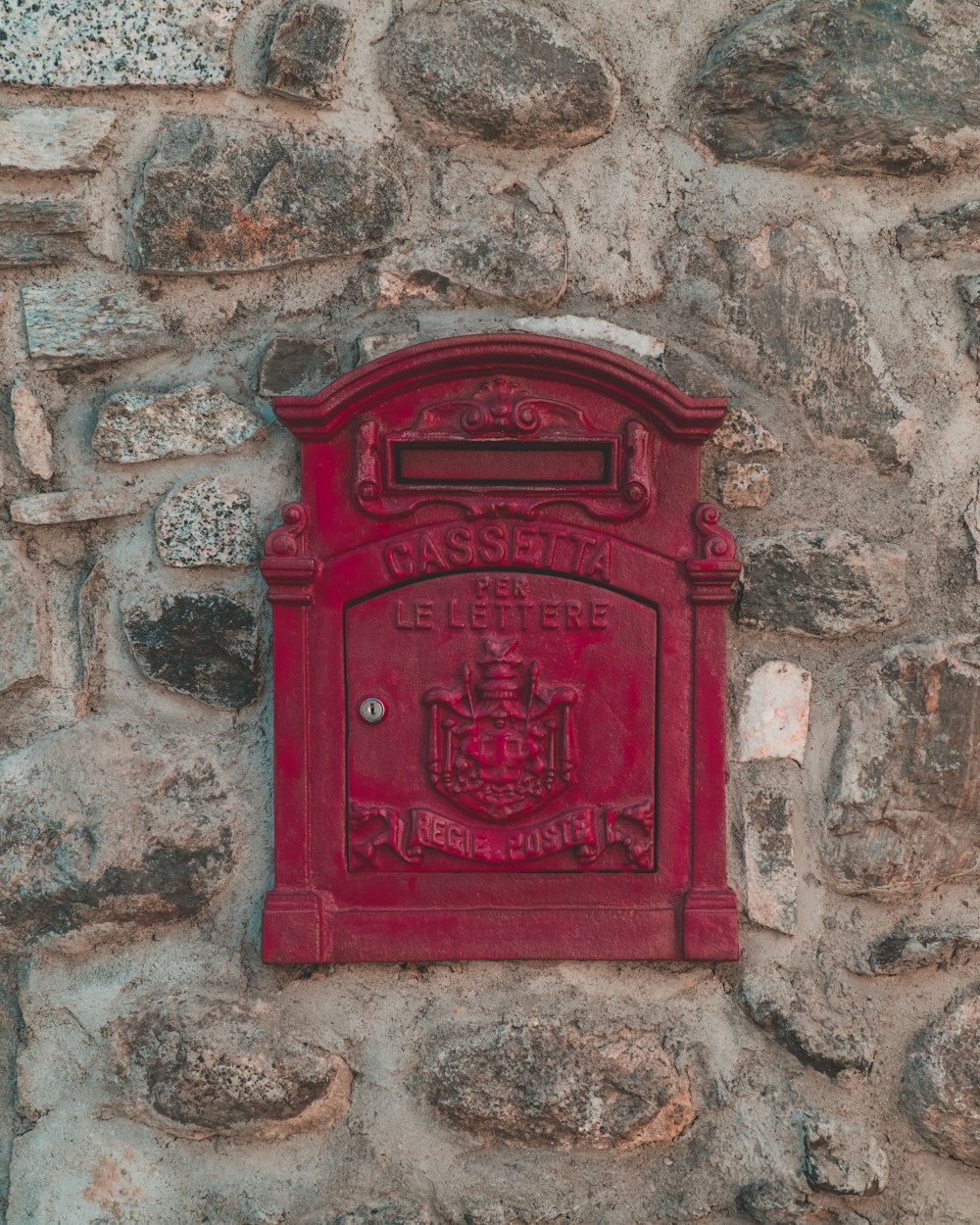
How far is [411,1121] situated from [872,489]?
1203mm

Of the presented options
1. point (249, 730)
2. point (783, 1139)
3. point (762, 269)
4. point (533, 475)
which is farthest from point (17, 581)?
point (783, 1139)

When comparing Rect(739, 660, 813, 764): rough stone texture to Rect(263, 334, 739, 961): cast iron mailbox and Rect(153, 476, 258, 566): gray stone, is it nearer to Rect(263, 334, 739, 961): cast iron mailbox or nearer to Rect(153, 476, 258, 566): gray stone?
Rect(263, 334, 739, 961): cast iron mailbox

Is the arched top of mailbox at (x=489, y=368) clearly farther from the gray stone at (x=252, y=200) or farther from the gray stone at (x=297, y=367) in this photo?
the gray stone at (x=252, y=200)

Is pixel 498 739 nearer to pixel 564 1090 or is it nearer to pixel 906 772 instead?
pixel 564 1090

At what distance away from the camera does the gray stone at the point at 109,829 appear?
6.17 feet

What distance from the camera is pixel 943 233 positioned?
1.95 m

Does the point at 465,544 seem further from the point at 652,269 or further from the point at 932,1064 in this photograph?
the point at 932,1064

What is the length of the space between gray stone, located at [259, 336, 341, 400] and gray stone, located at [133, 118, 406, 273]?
5.0 inches

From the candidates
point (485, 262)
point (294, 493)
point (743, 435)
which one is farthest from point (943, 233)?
point (294, 493)

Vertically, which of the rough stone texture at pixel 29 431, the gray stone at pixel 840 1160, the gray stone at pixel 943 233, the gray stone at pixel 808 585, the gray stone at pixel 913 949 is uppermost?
the gray stone at pixel 943 233

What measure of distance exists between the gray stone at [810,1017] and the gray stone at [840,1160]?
82 millimetres

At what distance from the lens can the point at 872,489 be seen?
6.46 ft

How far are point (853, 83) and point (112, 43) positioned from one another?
3.69 feet

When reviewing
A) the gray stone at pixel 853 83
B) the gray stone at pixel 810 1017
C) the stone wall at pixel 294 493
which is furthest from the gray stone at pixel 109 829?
the gray stone at pixel 853 83
